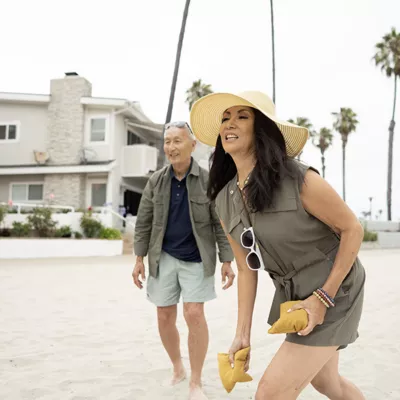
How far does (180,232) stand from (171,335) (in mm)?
887

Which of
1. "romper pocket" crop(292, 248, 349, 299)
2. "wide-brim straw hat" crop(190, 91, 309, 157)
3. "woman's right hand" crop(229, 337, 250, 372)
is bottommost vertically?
"woman's right hand" crop(229, 337, 250, 372)

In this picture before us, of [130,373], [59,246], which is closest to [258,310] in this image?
[130,373]

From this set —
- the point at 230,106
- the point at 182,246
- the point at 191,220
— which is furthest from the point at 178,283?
the point at 230,106

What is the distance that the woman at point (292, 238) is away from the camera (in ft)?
6.93

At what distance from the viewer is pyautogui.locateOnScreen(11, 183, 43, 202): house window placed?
1032 inches

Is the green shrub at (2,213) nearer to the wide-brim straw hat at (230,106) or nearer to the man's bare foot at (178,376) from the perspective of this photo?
the man's bare foot at (178,376)

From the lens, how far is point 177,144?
13.3ft

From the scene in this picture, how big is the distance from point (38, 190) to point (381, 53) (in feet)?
105

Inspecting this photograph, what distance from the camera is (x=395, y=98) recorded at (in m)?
43.8

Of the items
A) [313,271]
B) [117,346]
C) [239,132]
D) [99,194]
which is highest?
[99,194]

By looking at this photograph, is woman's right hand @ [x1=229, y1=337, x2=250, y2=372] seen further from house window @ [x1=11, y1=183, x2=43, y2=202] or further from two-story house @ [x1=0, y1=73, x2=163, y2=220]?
house window @ [x1=11, y1=183, x2=43, y2=202]

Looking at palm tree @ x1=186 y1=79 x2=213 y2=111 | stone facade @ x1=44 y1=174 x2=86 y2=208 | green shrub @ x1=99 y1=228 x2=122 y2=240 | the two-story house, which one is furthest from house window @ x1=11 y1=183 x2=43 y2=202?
palm tree @ x1=186 y1=79 x2=213 y2=111

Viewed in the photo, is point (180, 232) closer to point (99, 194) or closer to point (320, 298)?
point (320, 298)

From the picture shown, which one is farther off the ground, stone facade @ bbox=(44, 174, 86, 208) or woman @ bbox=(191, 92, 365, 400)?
stone facade @ bbox=(44, 174, 86, 208)
